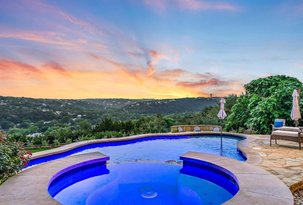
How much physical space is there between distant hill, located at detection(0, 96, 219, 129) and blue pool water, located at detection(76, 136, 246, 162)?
7375 mm

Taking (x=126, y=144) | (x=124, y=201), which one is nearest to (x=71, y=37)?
(x=126, y=144)

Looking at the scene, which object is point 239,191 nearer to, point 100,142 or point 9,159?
point 9,159

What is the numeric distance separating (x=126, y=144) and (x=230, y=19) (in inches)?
318

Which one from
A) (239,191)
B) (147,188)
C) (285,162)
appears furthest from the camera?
(285,162)

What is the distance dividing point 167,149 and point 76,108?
1569cm

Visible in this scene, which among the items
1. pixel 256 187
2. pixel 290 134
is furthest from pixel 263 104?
pixel 256 187

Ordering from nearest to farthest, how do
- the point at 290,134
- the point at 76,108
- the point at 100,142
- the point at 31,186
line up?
the point at 31,186 < the point at 290,134 < the point at 100,142 < the point at 76,108

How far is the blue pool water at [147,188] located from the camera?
5141mm

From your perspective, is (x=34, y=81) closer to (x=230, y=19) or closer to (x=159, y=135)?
(x=159, y=135)

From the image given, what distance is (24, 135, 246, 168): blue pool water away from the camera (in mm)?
8680

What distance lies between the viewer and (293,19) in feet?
38.4

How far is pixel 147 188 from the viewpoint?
5828mm

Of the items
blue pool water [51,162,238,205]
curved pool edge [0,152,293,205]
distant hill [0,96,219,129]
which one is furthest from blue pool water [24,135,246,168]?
distant hill [0,96,219,129]

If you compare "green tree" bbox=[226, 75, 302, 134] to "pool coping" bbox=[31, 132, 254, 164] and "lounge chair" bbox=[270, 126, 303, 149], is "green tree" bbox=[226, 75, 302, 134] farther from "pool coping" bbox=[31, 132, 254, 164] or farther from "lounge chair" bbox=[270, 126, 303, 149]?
"lounge chair" bbox=[270, 126, 303, 149]
